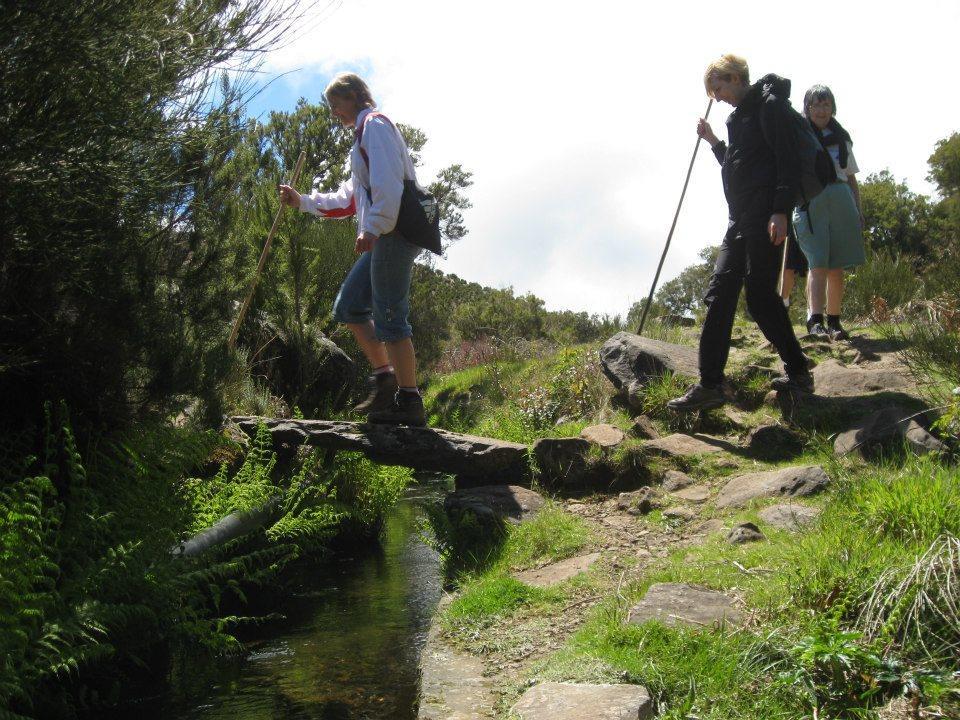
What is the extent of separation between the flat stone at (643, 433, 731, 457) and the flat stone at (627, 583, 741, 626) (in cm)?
244

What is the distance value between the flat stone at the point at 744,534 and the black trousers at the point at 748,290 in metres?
2.02

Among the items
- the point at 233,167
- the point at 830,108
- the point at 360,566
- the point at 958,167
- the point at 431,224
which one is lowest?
the point at 360,566

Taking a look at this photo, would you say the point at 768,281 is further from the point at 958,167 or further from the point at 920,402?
the point at 958,167

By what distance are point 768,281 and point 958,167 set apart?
24.8 metres

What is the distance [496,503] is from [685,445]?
54.8 inches

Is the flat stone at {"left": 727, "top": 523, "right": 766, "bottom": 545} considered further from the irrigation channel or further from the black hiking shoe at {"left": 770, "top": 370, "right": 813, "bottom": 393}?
the black hiking shoe at {"left": 770, "top": 370, "right": 813, "bottom": 393}

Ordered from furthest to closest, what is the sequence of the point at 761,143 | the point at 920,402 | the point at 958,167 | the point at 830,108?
the point at 958,167, the point at 830,108, the point at 761,143, the point at 920,402

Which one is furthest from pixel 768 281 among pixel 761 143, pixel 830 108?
pixel 830 108

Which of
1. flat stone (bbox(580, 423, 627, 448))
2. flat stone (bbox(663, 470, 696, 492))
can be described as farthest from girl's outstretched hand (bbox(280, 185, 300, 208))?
flat stone (bbox(663, 470, 696, 492))

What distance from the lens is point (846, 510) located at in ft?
12.9

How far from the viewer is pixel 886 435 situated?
201 inches

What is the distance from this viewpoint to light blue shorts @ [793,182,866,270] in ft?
24.7

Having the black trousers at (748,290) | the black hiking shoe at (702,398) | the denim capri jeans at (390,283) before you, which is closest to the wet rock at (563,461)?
the black hiking shoe at (702,398)

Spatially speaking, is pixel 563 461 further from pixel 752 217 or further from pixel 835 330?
pixel 835 330
